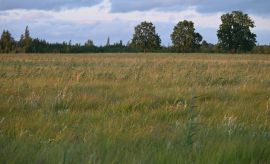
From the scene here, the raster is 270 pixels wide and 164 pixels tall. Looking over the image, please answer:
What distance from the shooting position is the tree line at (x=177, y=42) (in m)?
94.1

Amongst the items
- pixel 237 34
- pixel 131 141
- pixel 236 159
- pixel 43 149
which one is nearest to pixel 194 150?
pixel 236 159

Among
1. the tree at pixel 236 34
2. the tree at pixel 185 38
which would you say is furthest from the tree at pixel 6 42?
the tree at pixel 236 34

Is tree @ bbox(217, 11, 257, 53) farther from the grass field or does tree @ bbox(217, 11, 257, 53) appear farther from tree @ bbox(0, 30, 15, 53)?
the grass field

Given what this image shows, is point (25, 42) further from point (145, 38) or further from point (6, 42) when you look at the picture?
point (145, 38)

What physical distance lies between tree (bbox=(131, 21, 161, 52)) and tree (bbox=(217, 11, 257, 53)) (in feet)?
54.6

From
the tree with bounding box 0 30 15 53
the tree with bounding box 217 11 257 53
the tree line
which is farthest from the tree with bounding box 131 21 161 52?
the tree with bounding box 0 30 15 53

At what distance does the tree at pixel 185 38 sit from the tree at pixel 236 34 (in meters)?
8.39

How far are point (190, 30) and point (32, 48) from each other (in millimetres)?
35398

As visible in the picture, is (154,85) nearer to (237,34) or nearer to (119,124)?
(119,124)

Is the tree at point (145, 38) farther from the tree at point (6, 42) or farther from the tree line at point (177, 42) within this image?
the tree at point (6, 42)

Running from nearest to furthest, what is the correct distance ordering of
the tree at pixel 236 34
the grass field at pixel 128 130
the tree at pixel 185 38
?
the grass field at pixel 128 130, the tree at pixel 236 34, the tree at pixel 185 38

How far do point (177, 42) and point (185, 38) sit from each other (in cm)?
207

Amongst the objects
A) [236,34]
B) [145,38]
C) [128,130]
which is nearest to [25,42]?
[145,38]

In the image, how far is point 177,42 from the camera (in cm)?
10306
